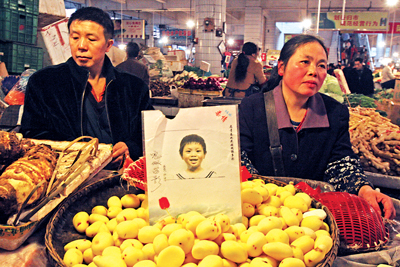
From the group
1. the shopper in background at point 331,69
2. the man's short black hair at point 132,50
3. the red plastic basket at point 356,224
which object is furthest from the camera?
the shopper in background at point 331,69

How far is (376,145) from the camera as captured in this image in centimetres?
297

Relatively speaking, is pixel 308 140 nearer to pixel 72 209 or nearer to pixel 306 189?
pixel 306 189

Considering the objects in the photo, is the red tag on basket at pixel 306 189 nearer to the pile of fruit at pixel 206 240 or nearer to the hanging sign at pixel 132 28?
the pile of fruit at pixel 206 240

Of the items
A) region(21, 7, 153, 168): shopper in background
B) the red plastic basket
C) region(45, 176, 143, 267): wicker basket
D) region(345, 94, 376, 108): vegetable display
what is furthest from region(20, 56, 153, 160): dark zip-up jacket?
region(345, 94, 376, 108): vegetable display

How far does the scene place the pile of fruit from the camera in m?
0.82

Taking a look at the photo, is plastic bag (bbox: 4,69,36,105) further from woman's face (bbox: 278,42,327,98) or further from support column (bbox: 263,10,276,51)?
support column (bbox: 263,10,276,51)

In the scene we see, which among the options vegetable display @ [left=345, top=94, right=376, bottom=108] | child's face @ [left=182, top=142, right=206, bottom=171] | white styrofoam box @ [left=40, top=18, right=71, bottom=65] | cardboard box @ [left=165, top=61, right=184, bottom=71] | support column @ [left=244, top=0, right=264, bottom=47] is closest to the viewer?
child's face @ [left=182, top=142, right=206, bottom=171]

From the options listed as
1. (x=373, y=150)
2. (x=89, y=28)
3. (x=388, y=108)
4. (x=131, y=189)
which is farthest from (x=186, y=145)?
(x=388, y=108)

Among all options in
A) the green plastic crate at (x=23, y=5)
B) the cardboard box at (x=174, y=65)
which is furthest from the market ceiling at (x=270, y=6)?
the green plastic crate at (x=23, y=5)

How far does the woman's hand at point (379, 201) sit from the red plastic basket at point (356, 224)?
0.48 ft

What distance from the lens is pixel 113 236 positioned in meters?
0.99

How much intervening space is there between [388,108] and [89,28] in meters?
4.79

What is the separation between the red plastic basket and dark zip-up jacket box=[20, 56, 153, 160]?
1.29m

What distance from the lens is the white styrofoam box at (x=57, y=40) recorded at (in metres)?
3.46
